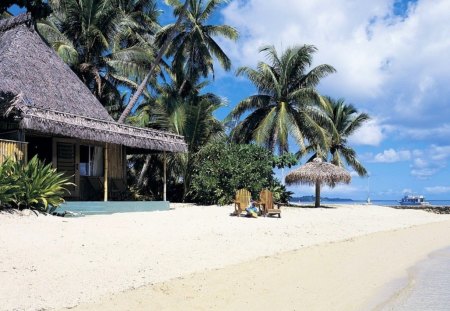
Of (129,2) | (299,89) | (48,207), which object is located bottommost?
(48,207)

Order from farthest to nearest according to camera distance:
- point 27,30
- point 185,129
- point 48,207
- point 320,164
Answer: point 320,164 < point 185,129 < point 27,30 < point 48,207

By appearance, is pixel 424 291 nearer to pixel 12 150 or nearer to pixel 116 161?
pixel 12 150

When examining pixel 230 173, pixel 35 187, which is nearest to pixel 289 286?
pixel 35 187

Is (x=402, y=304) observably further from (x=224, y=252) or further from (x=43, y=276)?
(x=43, y=276)

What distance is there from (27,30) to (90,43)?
6646 millimetres

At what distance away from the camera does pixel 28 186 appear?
33.6 feet

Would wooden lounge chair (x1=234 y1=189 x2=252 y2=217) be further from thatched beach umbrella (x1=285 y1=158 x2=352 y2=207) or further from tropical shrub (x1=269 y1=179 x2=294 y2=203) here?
thatched beach umbrella (x1=285 y1=158 x2=352 y2=207)

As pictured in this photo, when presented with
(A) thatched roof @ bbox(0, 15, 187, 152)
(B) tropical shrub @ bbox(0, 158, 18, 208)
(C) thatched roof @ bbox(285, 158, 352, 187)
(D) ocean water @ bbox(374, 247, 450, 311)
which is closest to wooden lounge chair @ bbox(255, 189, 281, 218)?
(A) thatched roof @ bbox(0, 15, 187, 152)

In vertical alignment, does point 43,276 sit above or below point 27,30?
below

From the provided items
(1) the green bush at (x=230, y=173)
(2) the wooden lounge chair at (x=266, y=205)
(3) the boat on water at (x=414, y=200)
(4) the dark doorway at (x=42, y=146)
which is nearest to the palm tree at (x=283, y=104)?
(1) the green bush at (x=230, y=173)

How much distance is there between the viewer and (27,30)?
629 inches

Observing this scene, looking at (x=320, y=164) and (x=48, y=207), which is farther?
(x=320, y=164)

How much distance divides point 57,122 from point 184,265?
21.6 ft

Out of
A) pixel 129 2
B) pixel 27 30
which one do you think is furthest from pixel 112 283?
pixel 129 2
